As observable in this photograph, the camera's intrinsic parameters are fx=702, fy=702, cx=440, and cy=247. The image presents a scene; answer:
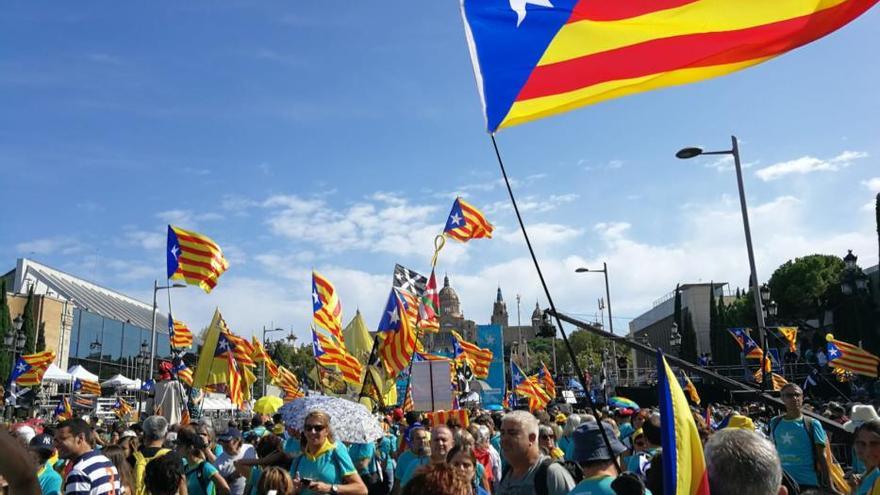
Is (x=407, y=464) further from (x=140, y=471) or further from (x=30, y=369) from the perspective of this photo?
(x=30, y=369)

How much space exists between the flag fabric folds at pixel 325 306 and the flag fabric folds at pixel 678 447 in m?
17.0

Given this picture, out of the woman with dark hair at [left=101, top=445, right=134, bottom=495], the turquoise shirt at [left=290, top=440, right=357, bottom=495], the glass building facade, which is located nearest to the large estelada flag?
the turquoise shirt at [left=290, top=440, right=357, bottom=495]

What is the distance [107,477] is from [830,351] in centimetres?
2369

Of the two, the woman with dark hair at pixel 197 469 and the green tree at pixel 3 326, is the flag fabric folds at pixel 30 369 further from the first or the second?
the green tree at pixel 3 326

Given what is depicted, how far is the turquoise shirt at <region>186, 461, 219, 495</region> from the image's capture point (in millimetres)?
6211

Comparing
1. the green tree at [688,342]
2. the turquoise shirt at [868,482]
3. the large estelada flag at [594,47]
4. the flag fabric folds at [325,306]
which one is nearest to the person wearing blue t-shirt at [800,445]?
the turquoise shirt at [868,482]

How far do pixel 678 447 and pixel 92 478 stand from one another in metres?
4.04

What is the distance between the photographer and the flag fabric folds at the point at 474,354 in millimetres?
24156

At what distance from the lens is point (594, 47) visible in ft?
16.0

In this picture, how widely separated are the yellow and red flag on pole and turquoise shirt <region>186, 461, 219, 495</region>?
17.7 meters

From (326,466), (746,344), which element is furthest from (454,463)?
(746,344)

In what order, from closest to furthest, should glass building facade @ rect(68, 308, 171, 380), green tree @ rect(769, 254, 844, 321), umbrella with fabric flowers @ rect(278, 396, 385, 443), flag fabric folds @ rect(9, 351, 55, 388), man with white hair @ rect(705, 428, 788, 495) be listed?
1. man with white hair @ rect(705, 428, 788, 495)
2. umbrella with fabric flowers @ rect(278, 396, 385, 443)
3. flag fabric folds @ rect(9, 351, 55, 388)
4. green tree @ rect(769, 254, 844, 321)
5. glass building facade @ rect(68, 308, 171, 380)

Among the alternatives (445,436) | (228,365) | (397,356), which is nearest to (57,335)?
(228,365)

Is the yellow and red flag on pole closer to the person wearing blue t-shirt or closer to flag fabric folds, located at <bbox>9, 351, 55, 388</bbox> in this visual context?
flag fabric folds, located at <bbox>9, 351, 55, 388</bbox>
